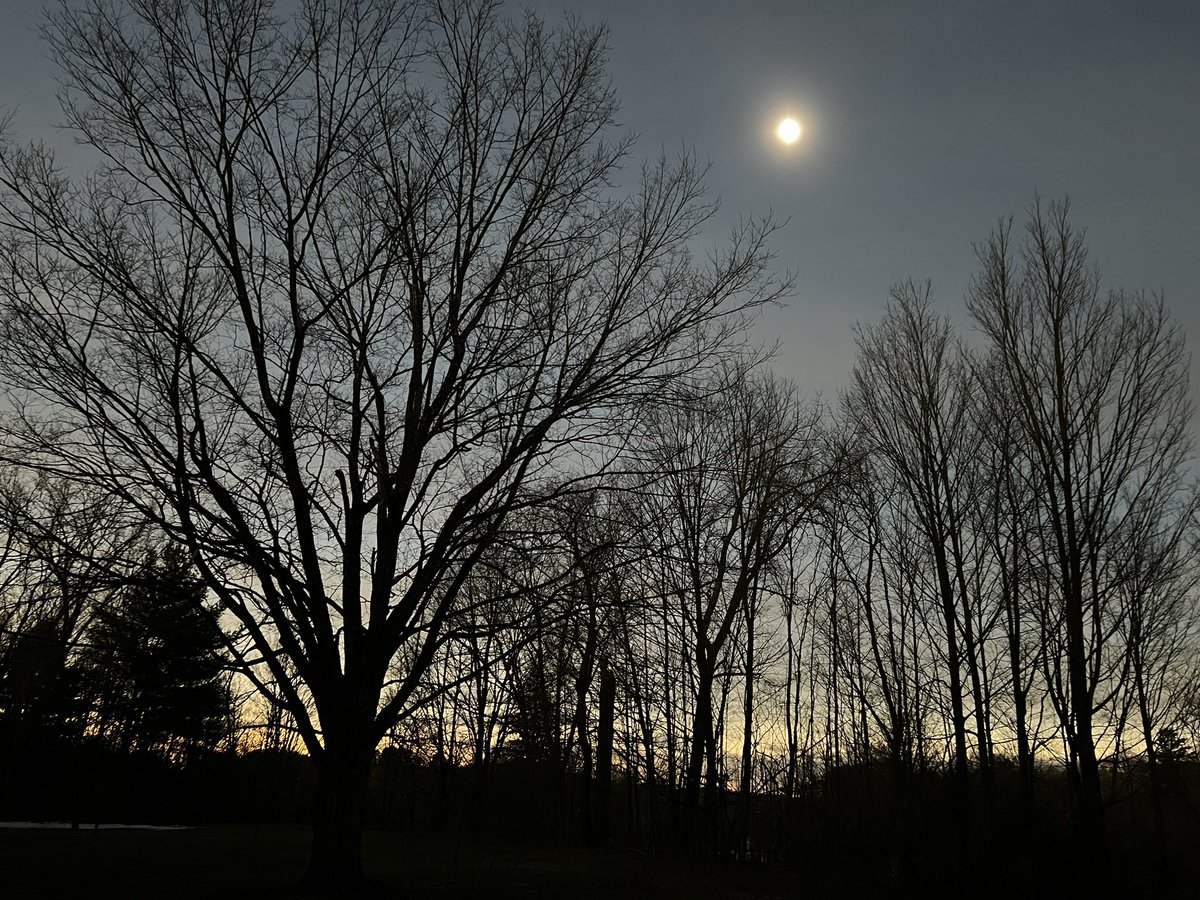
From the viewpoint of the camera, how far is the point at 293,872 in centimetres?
1045

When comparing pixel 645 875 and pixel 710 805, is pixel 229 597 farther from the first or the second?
pixel 710 805

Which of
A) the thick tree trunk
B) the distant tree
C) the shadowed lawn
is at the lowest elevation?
the shadowed lawn

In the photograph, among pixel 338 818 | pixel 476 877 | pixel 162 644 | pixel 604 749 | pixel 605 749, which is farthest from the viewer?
pixel 604 749

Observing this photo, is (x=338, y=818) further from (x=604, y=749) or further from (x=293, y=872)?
(x=604, y=749)

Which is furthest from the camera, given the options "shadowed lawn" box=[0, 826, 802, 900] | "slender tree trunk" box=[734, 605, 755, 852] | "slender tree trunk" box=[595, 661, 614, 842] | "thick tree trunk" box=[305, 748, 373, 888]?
"slender tree trunk" box=[734, 605, 755, 852]

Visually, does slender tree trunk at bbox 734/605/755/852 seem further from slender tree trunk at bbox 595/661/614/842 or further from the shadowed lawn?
slender tree trunk at bbox 595/661/614/842

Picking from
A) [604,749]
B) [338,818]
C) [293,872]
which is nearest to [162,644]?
[338,818]

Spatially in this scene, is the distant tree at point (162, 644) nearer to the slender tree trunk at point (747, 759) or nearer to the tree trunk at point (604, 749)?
the tree trunk at point (604, 749)

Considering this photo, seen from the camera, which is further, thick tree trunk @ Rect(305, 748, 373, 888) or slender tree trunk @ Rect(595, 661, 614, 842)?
slender tree trunk @ Rect(595, 661, 614, 842)

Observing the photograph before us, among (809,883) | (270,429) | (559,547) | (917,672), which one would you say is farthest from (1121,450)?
(270,429)

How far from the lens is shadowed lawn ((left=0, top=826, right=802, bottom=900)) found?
856cm

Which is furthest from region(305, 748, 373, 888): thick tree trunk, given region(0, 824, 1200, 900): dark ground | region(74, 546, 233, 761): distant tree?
region(74, 546, 233, 761): distant tree

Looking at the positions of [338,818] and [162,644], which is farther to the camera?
[338,818]

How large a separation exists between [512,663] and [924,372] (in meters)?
11.6
